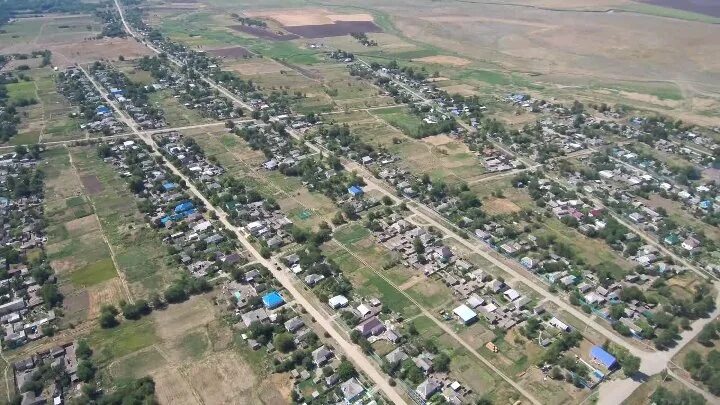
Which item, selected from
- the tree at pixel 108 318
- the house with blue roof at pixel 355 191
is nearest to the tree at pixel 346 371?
the tree at pixel 108 318

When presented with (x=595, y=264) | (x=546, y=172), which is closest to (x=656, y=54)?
(x=546, y=172)

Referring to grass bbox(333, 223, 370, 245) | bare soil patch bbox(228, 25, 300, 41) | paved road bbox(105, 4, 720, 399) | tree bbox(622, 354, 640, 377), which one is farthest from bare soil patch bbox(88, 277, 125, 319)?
bare soil patch bbox(228, 25, 300, 41)

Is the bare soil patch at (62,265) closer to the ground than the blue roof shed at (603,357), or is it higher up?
closer to the ground

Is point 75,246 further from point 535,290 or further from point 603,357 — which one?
point 603,357

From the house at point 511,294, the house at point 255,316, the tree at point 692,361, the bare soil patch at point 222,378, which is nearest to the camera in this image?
the bare soil patch at point 222,378

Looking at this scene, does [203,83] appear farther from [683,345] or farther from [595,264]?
[683,345]

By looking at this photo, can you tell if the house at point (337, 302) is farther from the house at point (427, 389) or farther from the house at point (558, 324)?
the house at point (558, 324)

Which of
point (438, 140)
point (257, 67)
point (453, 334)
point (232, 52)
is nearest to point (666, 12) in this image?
point (438, 140)
